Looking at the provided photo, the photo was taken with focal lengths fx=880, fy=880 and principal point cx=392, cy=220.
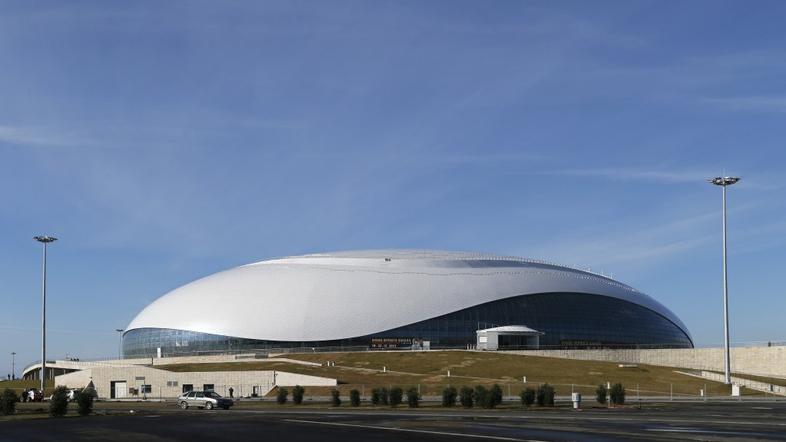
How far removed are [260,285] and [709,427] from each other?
9397 centimetres

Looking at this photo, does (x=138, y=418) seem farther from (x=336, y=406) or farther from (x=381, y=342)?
(x=381, y=342)

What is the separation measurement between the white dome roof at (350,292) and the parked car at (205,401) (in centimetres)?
5059

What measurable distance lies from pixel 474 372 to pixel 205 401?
34055 mm

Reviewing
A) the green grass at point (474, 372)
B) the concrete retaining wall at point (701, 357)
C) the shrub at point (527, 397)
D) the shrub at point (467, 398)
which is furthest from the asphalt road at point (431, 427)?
the concrete retaining wall at point (701, 357)

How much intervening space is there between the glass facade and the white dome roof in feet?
3.10

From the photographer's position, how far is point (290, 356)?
10375 cm

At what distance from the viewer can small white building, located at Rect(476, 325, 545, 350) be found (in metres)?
108

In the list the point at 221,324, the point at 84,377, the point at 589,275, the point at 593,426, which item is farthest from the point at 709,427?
the point at 589,275

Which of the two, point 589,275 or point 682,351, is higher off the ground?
point 589,275

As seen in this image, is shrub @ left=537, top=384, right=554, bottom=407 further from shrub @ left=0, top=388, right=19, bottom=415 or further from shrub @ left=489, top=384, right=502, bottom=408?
shrub @ left=0, top=388, right=19, bottom=415

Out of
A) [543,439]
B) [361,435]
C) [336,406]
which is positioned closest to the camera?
[543,439]

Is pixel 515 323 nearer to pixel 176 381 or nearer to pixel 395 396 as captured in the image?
pixel 176 381

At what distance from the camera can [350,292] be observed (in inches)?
4582

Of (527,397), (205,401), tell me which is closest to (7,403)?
(205,401)
